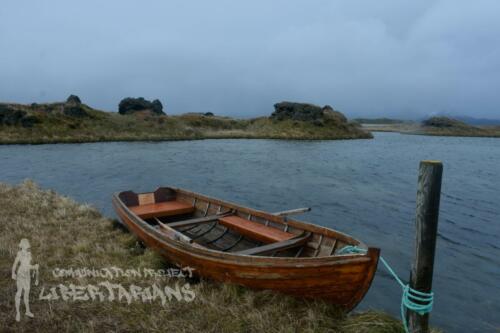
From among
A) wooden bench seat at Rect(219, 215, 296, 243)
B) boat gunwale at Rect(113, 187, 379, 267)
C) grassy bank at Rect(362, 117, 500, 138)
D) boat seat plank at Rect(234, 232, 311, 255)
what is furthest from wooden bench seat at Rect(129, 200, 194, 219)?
grassy bank at Rect(362, 117, 500, 138)

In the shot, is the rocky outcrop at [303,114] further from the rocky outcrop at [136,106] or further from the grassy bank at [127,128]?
the rocky outcrop at [136,106]

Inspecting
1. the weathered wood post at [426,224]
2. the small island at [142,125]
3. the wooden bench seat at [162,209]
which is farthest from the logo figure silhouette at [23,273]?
the small island at [142,125]

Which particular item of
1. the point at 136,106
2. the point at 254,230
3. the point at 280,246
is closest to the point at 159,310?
the point at 280,246

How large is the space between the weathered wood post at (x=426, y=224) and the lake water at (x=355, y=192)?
3434mm

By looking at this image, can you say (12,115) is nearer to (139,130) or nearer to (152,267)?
(139,130)

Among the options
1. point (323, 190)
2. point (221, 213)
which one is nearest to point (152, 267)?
point (221, 213)

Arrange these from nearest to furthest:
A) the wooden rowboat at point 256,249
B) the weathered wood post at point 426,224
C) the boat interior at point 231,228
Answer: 1. the weathered wood post at point 426,224
2. the wooden rowboat at point 256,249
3. the boat interior at point 231,228

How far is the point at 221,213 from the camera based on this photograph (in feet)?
35.9

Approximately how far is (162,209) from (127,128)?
2055 inches

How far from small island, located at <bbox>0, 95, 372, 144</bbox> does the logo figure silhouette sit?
45.9m

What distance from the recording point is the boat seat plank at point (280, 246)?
736cm

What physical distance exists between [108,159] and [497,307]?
3280cm

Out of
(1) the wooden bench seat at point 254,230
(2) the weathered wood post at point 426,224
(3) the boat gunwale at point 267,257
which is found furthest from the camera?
(1) the wooden bench seat at point 254,230

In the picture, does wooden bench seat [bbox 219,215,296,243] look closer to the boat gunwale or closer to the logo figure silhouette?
the boat gunwale
